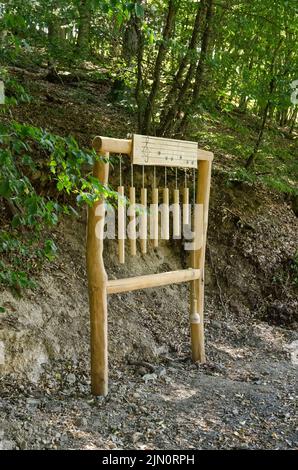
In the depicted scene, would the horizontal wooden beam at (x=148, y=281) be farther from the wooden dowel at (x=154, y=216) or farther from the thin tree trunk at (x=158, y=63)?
the thin tree trunk at (x=158, y=63)

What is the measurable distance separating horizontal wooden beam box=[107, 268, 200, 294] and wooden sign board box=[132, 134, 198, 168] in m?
1.11

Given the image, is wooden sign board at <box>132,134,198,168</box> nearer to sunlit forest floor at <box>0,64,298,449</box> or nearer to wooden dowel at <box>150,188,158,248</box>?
wooden dowel at <box>150,188,158,248</box>

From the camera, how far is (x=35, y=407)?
156 inches

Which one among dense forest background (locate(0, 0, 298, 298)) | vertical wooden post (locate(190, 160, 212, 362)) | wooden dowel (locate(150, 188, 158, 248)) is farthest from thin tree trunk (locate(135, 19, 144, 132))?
wooden dowel (locate(150, 188, 158, 248))

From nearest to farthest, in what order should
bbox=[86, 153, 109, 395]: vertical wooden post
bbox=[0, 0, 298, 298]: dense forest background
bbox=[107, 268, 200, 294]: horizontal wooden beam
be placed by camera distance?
bbox=[86, 153, 109, 395]: vertical wooden post → bbox=[107, 268, 200, 294]: horizontal wooden beam → bbox=[0, 0, 298, 298]: dense forest background

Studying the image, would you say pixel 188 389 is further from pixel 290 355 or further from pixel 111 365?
pixel 290 355

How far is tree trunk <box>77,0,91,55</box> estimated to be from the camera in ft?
17.8

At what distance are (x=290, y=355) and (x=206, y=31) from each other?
14.5ft

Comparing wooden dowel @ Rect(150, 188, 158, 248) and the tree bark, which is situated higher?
the tree bark

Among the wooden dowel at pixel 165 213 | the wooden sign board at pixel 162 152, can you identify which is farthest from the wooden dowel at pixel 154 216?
the wooden sign board at pixel 162 152

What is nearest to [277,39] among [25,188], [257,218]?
[257,218]

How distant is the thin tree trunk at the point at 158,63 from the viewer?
624cm

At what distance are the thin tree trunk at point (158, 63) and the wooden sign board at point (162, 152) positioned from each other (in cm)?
172

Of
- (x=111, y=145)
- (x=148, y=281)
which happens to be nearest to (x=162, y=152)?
(x=111, y=145)
